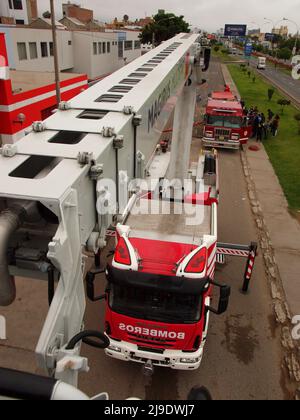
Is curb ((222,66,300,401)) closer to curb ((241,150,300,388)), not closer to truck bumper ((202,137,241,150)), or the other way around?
curb ((241,150,300,388))

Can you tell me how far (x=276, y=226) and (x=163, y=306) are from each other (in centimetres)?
815

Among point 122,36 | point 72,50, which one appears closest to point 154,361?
point 72,50

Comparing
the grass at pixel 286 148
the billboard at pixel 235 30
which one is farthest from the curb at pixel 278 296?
the billboard at pixel 235 30

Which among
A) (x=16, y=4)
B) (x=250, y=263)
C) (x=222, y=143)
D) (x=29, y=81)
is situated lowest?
(x=222, y=143)

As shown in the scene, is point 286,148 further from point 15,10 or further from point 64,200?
point 15,10

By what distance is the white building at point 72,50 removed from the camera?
29703mm

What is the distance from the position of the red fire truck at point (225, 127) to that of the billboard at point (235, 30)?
91.4m

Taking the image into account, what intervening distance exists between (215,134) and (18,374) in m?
19.8

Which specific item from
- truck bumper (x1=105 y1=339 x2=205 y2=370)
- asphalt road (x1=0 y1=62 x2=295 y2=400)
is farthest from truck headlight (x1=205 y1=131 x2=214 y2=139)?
truck bumper (x1=105 y1=339 x2=205 y2=370)

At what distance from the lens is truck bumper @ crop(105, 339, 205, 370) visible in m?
6.55

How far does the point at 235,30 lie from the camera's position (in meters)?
100

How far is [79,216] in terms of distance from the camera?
334cm
